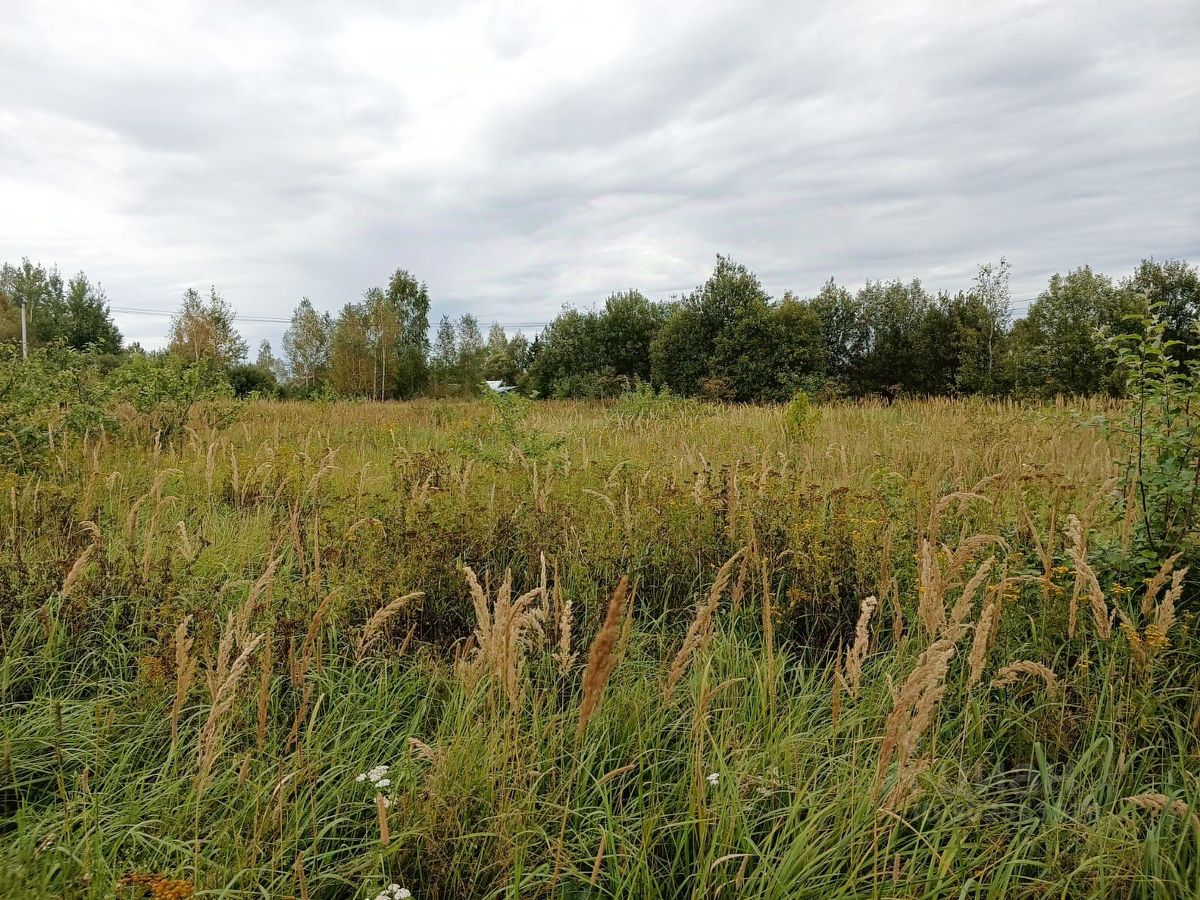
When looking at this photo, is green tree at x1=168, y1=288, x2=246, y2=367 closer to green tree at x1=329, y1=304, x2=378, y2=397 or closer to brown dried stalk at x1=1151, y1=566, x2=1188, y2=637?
green tree at x1=329, y1=304, x2=378, y2=397

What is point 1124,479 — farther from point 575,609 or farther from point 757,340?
point 757,340

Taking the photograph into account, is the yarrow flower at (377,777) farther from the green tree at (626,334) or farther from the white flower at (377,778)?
the green tree at (626,334)

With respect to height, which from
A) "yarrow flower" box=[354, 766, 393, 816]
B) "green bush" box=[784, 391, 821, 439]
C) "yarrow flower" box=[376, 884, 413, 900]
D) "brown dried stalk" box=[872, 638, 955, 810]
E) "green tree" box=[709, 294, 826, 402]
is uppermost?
"green tree" box=[709, 294, 826, 402]

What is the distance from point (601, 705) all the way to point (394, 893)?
869 millimetres

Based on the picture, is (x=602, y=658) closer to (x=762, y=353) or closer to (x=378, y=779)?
(x=378, y=779)

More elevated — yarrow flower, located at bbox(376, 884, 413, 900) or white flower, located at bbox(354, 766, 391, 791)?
white flower, located at bbox(354, 766, 391, 791)

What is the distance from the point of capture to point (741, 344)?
2620 cm

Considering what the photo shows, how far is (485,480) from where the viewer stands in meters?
4.83

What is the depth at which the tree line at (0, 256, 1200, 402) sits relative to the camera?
24344mm

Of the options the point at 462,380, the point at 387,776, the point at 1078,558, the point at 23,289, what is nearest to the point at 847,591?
the point at 1078,558

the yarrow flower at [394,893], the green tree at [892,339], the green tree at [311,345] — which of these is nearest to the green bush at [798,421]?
the yarrow flower at [394,893]

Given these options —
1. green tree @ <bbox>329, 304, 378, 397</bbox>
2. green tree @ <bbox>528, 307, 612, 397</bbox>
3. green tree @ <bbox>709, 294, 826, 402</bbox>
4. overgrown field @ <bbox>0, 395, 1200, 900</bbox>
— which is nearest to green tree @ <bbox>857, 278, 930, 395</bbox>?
green tree @ <bbox>709, 294, 826, 402</bbox>

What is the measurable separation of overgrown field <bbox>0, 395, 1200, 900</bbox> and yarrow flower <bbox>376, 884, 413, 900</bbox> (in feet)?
0.16

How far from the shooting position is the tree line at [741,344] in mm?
24344
